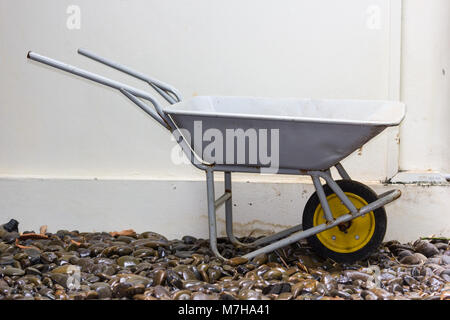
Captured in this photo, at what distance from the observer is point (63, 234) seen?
2959mm

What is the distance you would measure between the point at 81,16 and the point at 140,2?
0.32 metres

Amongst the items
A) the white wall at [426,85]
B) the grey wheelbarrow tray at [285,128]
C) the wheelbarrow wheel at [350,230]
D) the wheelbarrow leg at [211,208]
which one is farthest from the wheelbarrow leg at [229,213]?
the white wall at [426,85]

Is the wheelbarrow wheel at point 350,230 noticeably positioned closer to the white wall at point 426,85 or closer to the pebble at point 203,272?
the pebble at point 203,272

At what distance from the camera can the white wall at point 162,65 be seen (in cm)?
284

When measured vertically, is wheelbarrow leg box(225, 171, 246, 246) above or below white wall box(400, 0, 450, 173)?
below

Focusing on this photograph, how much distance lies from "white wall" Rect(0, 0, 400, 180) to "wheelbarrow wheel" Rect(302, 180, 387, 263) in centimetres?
52

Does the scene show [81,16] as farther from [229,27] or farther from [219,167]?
[219,167]

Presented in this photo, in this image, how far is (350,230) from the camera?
7.86 ft

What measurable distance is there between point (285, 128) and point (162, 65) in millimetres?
1040

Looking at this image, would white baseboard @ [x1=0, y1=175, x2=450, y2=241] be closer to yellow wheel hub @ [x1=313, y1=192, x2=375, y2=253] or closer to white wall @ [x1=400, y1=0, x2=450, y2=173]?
white wall @ [x1=400, y1=0, x2=450, y2=173]

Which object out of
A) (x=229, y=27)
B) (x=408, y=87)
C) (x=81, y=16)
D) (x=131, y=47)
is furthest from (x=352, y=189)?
(x=81, y=16)

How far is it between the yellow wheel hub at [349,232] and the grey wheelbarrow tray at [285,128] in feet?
0.34

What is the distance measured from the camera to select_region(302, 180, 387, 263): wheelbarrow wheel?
2.35 metres

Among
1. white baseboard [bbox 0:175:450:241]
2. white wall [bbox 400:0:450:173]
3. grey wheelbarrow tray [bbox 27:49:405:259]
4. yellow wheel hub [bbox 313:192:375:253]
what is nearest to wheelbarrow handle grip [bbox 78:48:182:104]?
grey wheelbarrow tray [bbox 27:49:405:259]
